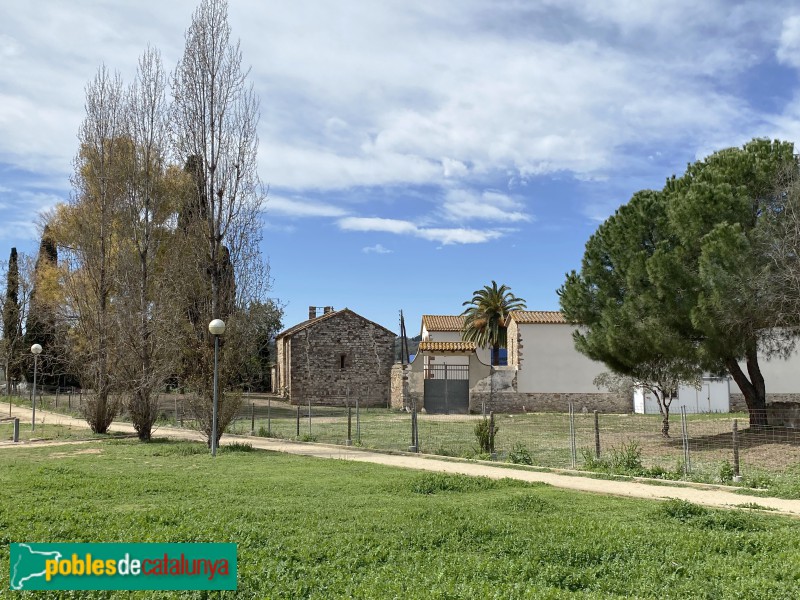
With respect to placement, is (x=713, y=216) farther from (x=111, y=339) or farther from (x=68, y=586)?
(x=111, y=339)

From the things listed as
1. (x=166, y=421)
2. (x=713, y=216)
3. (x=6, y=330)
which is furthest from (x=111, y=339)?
(x=6, y=330)

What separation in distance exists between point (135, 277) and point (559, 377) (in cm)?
2557

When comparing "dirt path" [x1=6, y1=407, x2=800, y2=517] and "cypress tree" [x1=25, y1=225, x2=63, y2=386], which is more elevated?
"cypress tree" [x1=25, y1=225, x2=63, y2=386]

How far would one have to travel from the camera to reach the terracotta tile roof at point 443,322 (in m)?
53.9

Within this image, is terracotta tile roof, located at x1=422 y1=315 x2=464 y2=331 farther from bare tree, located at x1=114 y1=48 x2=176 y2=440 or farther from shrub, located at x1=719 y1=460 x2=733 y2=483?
shrub, located at x1=719 y1=460 x2=733 y2=483

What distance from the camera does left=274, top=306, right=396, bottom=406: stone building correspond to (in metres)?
42.6

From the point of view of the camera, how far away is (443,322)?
55.2 m

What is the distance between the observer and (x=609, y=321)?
19.7 meters

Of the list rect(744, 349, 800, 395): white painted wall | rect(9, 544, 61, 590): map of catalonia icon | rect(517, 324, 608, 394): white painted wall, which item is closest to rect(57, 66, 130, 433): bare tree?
rect(9, 544, 61, 590): map of catalonia icon

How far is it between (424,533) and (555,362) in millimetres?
34584

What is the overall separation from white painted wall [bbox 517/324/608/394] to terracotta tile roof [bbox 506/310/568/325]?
10.0 inches

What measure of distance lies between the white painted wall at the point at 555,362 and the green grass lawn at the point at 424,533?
29534 mm

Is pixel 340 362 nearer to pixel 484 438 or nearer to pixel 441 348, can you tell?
pixel 441 348

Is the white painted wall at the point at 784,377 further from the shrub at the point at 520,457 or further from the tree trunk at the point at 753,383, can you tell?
the shrub at the point at 520,457
